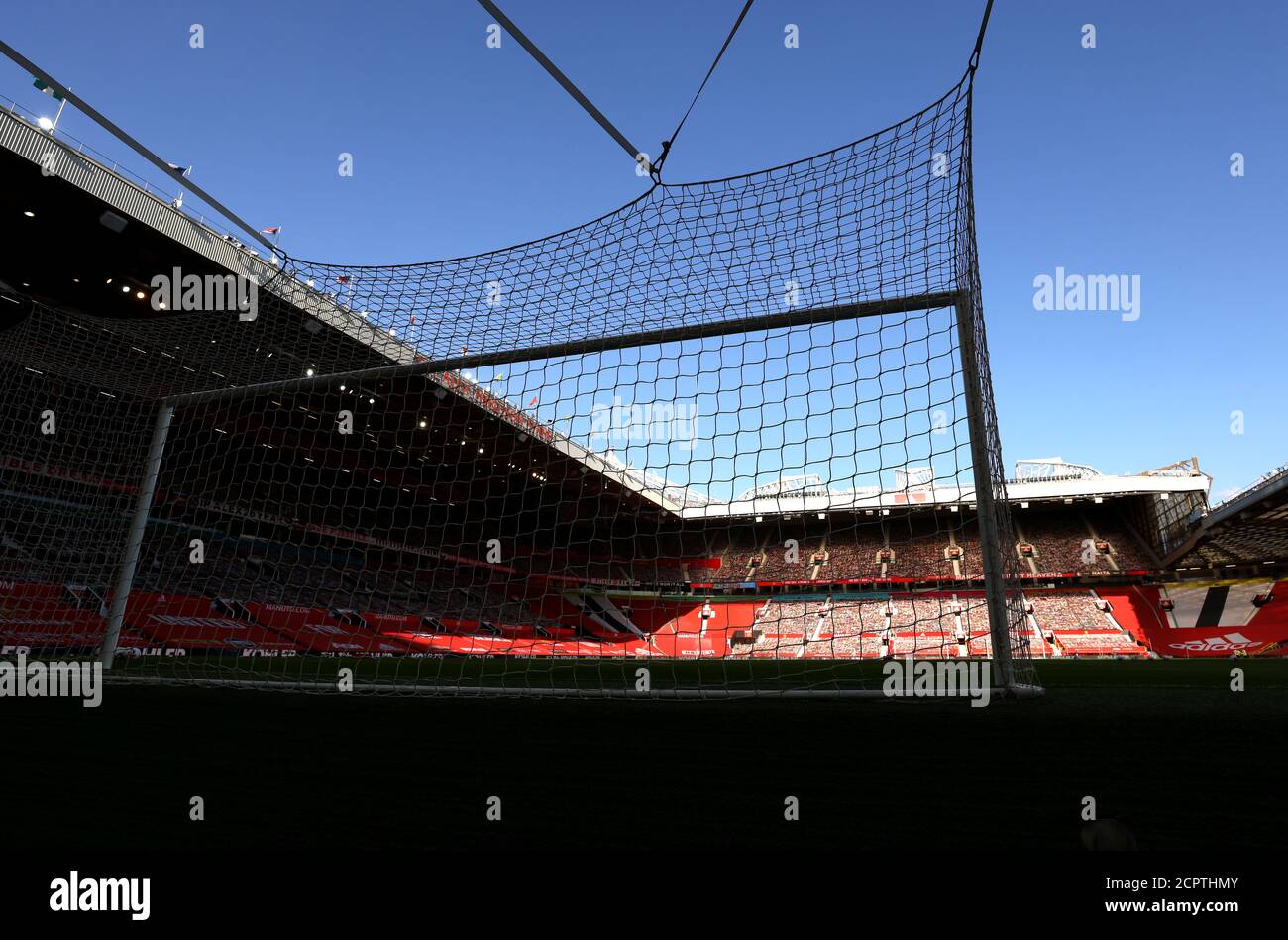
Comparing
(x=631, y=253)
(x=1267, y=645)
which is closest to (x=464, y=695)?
(x=631, y=253)

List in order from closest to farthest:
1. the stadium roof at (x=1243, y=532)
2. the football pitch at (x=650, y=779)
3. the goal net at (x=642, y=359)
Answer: the football pitch at (x=650, y=779) → the goal net at (x=642, y=359) → the stadium roof at (x=1243, y=532)

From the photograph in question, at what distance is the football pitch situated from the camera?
1150mm

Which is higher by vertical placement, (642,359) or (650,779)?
(642,359)

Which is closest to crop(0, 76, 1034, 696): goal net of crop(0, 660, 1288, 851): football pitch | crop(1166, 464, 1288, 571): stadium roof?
crop(0, 660, 1288, 851): football pitch

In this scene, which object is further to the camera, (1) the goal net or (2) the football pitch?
(1) the goal net

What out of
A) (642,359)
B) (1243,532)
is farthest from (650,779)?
(1243,532)

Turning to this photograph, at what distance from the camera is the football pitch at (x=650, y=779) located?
115cm

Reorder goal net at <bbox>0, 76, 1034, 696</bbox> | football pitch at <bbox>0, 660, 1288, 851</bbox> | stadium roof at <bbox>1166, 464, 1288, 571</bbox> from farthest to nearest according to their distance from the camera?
stadium roof at <bbox>1166, 464, 1288, 571</bbox> → goal net at <bbox>0, 76, 1034, 696</bbox> → football pitch at <bbox>0, 660, 1288, 851</bbox>

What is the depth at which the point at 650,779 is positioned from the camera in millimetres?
1607

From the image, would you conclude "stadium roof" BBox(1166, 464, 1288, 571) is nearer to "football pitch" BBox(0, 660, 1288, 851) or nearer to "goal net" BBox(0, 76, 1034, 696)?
"goal net" BBox(0, 76, 1034, 696)

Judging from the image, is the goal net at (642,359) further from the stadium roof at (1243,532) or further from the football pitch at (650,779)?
the stadium roof at (1243,532)

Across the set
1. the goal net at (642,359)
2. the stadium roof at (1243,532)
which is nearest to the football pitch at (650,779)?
the goal net at (642,359)

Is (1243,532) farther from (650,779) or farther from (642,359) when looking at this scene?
(650,779)

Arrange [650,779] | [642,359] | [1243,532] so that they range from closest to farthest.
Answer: [650,779]
[642,359]
[1243,532]
